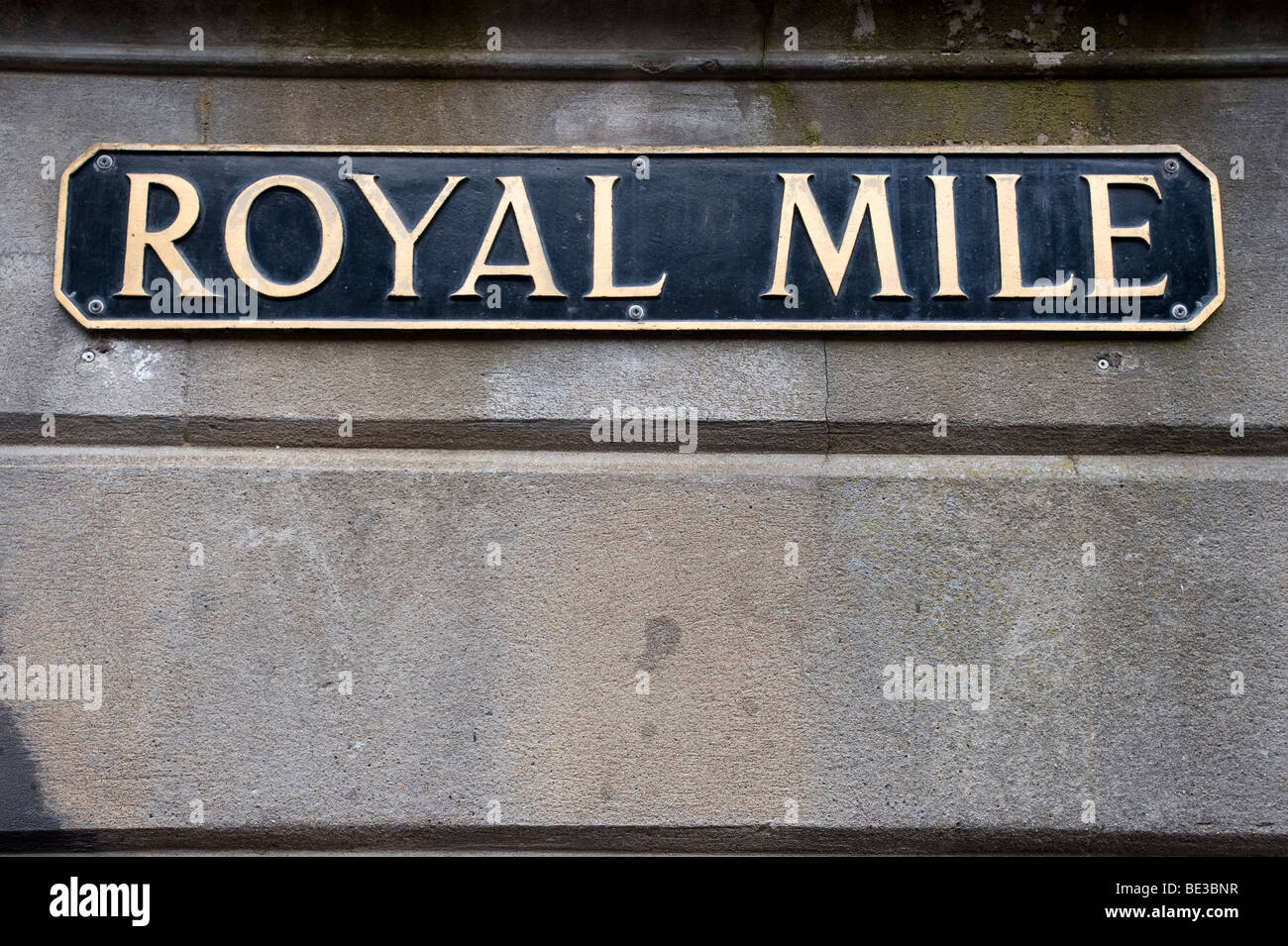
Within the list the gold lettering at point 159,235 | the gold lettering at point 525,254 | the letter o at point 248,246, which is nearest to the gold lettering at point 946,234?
the gold lettering at point 525,254

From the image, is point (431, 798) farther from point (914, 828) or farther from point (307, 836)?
point (914, 828)

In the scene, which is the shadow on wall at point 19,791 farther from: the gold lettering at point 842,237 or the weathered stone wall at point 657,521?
the gold lettering at point 842,237

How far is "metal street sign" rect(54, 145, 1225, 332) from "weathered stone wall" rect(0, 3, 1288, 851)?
3.8 inches

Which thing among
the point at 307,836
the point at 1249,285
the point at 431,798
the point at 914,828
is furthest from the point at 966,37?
the point at 307,836

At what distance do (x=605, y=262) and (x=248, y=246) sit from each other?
120cm

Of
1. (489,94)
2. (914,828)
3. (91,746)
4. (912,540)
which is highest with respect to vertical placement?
(489,94)

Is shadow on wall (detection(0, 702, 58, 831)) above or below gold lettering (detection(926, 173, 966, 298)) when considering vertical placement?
below

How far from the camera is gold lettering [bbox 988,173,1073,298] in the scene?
333cm

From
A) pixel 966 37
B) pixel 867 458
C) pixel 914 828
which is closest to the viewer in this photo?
pixel 914 828

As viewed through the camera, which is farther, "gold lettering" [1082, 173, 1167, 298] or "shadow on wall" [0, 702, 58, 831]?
"gold lettering" [1082, 173, 1167, 298]

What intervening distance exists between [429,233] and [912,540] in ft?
6.21

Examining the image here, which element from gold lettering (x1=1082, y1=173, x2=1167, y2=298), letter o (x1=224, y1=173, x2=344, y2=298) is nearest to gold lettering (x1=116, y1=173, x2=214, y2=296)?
letter o (x1=224, y1=173, x2=344, y2=298)

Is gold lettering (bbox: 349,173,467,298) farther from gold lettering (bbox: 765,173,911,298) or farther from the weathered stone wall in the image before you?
gold lettering (bbox: 765,173,911,298)

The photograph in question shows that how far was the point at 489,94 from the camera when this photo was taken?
352 centimetres
